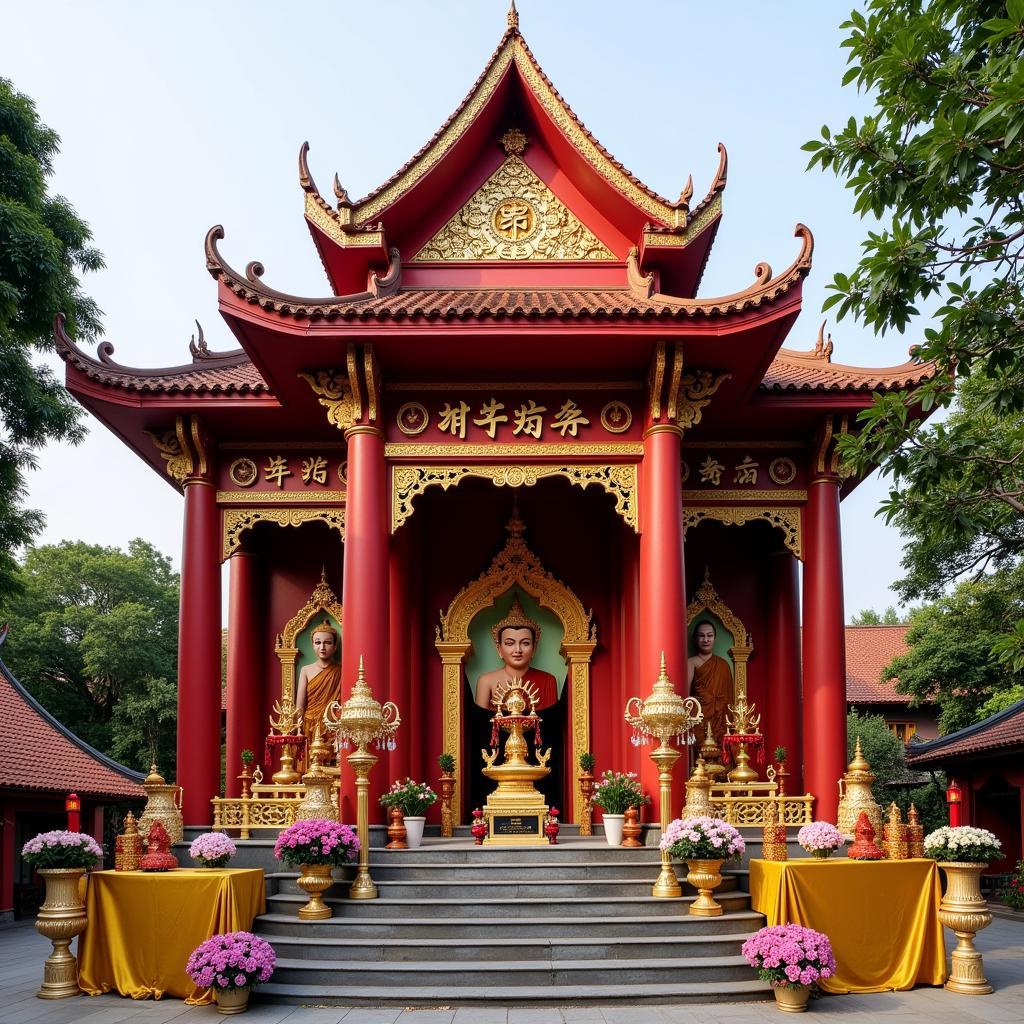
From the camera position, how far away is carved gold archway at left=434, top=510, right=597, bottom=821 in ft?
42.8

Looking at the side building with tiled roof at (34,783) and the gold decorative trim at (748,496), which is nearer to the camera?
the gold decorative trim at (748,496)

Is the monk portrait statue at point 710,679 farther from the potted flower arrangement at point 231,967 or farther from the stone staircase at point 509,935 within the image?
the potted flower arrangement at point 231,967

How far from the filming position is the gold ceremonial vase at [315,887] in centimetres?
884

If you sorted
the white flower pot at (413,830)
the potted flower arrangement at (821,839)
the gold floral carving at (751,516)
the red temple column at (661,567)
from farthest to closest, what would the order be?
the gold floral carving at (751,516), the red temple column at (661,567), the white flower pot at (413,830), the potted flower arrangement at (821,839)

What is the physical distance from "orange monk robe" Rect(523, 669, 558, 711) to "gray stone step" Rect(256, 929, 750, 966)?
16.0ft


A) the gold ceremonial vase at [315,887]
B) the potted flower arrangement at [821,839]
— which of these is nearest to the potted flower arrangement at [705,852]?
the potted flower arrangement at [821,839]

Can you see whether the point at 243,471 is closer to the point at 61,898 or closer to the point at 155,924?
the point at 61,898

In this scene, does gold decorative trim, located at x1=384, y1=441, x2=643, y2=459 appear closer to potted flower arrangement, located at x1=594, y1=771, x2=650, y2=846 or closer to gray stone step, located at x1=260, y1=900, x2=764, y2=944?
potted flower arrangement, located at x1=594, y1=771, x2=650, y2=846

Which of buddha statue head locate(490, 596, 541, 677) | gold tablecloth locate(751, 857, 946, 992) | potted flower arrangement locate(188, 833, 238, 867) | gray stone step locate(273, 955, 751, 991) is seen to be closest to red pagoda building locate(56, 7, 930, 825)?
buddha statue head locate(490, 596, 541, 677)

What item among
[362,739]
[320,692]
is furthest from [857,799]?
[320,692]

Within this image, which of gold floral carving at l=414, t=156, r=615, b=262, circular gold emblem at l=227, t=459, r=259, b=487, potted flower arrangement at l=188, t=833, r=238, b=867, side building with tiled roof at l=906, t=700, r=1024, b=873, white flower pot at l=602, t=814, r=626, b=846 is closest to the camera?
potted flower arrangement at l=188, t=833, r=238, b=867

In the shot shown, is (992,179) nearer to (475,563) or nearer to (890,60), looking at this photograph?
(890,60)

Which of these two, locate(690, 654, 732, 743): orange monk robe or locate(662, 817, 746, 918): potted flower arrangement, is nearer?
locate(662, 817, 746, 918): potted flower arrangement

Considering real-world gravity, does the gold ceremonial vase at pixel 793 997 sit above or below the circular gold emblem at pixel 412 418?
below
